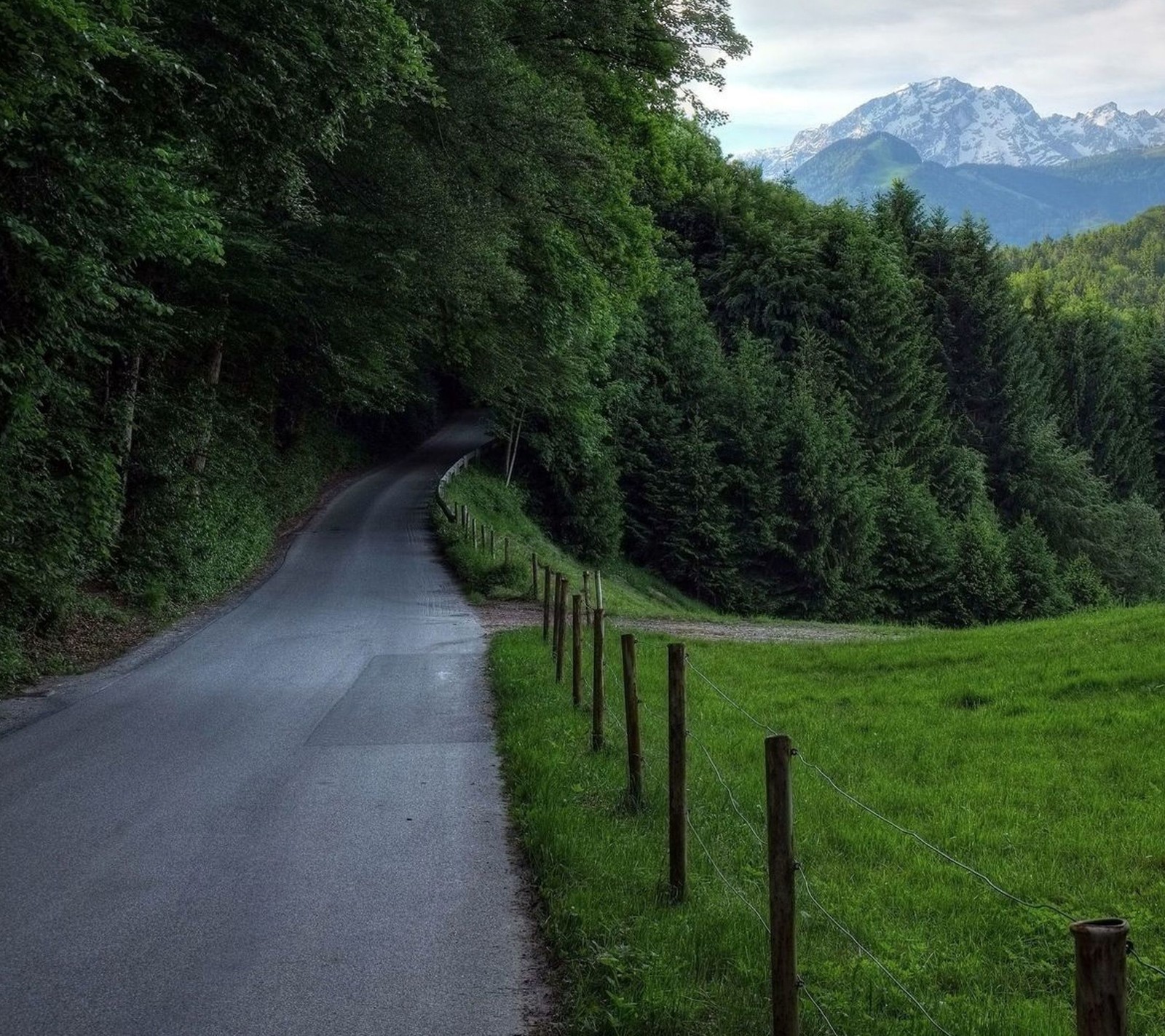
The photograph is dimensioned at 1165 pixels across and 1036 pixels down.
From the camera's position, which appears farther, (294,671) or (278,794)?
(294,671)

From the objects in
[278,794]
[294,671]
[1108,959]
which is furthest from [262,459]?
[1108,959]

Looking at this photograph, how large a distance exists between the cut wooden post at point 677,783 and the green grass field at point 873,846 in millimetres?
114

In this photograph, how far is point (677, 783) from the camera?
6.45 m

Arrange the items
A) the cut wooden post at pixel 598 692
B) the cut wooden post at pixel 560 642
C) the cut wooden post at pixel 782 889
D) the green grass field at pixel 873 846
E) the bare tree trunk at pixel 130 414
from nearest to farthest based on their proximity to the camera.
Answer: the cut wooden post at pixel 782 889 < the green grass field at pixel 873 846 < the cut wooden post at pixel 598 692 < the cut wooden post at pixel 560 642 < the bare tree trunk at pixel 130 414

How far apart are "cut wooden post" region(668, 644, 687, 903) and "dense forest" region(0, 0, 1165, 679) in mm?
6691

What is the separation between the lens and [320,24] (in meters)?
11.5

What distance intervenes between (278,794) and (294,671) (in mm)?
6260

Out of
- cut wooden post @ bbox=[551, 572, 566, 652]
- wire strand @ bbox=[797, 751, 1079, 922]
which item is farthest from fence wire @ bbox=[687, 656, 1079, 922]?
cut wooden post @ bbox=[551, 572, 566, 652]

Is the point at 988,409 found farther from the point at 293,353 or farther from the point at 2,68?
the point at 2,68

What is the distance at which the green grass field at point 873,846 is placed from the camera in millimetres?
5059

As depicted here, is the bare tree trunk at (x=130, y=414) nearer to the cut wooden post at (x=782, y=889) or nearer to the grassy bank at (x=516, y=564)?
the grassy bank at (x=516, y=564)

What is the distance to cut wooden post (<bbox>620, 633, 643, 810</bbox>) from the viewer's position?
26.6 ft

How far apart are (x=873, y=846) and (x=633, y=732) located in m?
1.81

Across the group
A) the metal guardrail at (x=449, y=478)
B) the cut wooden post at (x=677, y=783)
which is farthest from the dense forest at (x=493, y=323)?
the cut wooden post at (x=677, y=783)
